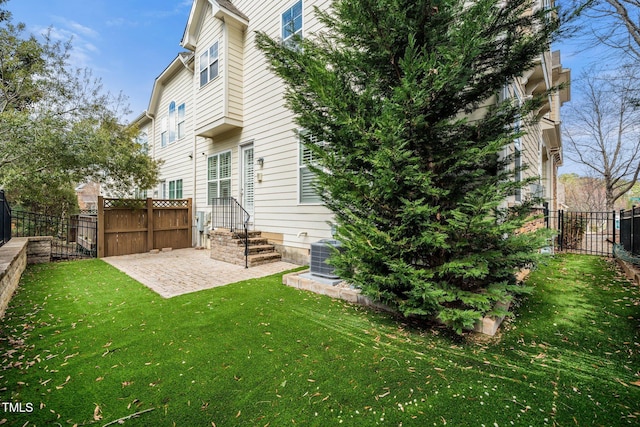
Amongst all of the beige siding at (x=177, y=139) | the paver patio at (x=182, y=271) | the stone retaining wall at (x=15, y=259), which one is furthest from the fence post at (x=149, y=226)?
the stone retaining wall at (x=15, y=259)

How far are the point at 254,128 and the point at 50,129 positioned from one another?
17.8ft

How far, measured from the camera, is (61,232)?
10.8 meters

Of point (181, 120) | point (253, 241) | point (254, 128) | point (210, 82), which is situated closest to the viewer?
point (253, 241)

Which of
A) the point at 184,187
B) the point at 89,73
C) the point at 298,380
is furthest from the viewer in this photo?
the point at 184,187

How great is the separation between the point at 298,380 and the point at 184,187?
1141 centimetres

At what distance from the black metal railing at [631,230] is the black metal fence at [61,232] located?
1355 cm

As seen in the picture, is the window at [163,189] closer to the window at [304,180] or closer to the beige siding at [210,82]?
the beige siding at [210,82]

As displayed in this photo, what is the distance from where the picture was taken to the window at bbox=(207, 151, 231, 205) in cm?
953

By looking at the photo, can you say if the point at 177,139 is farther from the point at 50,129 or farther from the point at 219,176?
the point at 50,129

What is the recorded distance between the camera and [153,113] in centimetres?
1464

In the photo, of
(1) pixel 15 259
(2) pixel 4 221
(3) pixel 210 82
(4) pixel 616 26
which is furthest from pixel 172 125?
(4) pixel 616 26

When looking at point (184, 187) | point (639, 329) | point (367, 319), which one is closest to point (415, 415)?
point (367, 319)

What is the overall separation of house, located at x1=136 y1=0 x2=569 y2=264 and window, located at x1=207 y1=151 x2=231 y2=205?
0.12 feet

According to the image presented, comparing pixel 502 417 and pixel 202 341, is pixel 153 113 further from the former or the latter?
pixel 502 417
